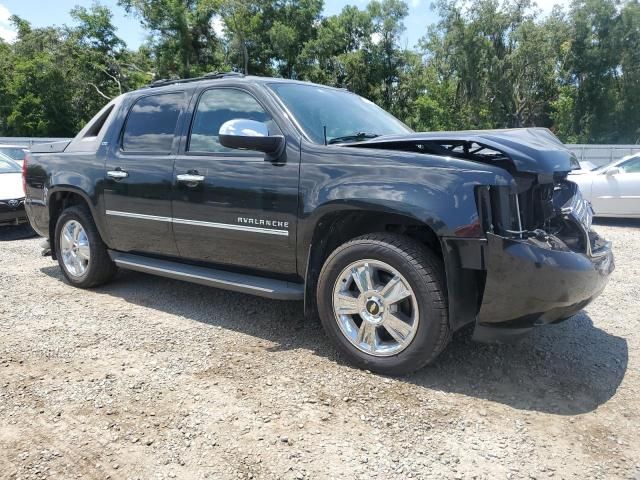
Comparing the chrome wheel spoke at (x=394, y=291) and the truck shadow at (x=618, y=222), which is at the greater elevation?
the chrome wheel spoke at (x=394, y=291)

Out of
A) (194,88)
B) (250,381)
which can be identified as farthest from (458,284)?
(194,88)

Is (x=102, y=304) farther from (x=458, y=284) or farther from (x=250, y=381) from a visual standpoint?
(x=458, y=284)

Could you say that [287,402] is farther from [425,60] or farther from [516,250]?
[425,60]

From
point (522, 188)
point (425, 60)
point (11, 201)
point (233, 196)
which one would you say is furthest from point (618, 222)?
point (425, 60)

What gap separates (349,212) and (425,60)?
40116mm

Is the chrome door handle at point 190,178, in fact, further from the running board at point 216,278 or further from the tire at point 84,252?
the tire at point 84,252

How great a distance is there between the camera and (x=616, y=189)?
30.6 feet

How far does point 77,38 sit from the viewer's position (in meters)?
41.4

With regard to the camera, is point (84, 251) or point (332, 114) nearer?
point (332, 114)

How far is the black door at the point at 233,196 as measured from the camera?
3.62m

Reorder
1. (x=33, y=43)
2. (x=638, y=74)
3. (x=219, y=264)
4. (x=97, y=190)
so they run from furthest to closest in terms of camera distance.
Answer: (x=33, y=43), (x=638, y=74), (x=97, y=190), (x=219, y=264)

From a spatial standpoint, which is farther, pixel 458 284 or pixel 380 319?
pixel 380 319

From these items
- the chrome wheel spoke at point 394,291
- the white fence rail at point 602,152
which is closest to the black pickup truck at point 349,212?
the chrome wheel spoke at point 394,291

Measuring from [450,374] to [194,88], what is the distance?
113 inches
